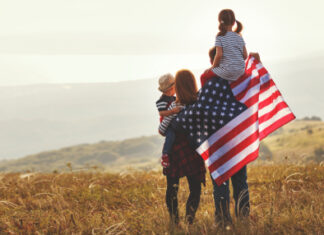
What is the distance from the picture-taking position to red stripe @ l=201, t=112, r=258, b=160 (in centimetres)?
477

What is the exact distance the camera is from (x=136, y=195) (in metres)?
7.50

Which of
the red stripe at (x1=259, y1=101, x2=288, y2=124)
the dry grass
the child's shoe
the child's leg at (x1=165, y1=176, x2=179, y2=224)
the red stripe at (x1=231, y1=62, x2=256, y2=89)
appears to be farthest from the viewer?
the red stripe at (x1=259, y1=101, x2=288, y2=124)

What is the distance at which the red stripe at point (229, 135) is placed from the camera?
4.77 meters

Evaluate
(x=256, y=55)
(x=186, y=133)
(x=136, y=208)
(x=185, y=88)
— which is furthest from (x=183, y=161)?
(x=256, y=55)

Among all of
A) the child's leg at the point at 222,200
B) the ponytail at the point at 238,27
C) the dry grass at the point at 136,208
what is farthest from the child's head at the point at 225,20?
the dry grass at the point at 136,208

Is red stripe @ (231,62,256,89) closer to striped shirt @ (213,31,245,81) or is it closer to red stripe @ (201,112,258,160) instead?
striped shirt @ (213,31,245,81)

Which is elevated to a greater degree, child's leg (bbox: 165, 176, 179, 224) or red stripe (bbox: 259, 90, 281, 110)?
red stripe (bbox: 259, 90, 281, 110)

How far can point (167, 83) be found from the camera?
16.9ft

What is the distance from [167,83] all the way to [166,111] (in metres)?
0.41

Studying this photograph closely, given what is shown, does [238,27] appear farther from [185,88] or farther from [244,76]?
[185,88]

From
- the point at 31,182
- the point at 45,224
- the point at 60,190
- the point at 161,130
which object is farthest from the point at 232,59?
the point at 31,182

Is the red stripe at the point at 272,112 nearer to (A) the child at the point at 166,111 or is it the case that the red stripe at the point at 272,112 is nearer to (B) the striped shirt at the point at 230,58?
(B) the striped shirt at the point at 230,58

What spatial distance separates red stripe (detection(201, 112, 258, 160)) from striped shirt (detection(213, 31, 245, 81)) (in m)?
0.60

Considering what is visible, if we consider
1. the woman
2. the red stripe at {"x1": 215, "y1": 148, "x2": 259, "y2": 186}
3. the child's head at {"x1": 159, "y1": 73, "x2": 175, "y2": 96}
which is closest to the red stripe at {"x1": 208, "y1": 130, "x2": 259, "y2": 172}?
the red stripe at {"x1": 215, "y1": 148, "x2": 259, "y2": 186}
